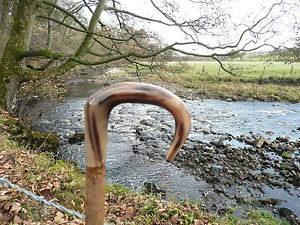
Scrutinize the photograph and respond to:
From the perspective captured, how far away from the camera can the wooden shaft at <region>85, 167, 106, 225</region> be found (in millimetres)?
693

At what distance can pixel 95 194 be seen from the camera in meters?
0.71

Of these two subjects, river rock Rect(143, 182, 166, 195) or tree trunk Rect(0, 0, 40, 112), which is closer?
river rock Rect(143, 182, 166, 195)

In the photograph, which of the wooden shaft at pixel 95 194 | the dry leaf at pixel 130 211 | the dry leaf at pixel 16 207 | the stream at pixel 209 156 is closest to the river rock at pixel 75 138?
the stream at pixel 209 156

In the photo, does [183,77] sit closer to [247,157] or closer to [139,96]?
[247,157]

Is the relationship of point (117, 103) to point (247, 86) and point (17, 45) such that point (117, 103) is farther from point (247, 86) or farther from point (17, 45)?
point (247, 86)

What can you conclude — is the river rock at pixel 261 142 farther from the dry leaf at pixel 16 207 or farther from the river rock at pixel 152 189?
the dry leaf at pixel 16 207

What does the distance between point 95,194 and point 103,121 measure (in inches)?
9.2

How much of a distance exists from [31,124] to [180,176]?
698cm

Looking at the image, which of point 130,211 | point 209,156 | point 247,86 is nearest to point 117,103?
point 130,211

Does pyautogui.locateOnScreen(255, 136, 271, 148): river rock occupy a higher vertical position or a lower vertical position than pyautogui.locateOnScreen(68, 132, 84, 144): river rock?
higher

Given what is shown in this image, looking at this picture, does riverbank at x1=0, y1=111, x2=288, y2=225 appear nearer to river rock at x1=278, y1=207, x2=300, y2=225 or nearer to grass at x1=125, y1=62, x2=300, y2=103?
river rock at x1=278, y1=207, x2=300, y2=225

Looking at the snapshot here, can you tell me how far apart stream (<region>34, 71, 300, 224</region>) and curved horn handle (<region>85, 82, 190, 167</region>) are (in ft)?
19.5

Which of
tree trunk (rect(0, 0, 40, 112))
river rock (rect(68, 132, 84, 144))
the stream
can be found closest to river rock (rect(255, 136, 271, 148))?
the stream

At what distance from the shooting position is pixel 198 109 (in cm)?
1620
